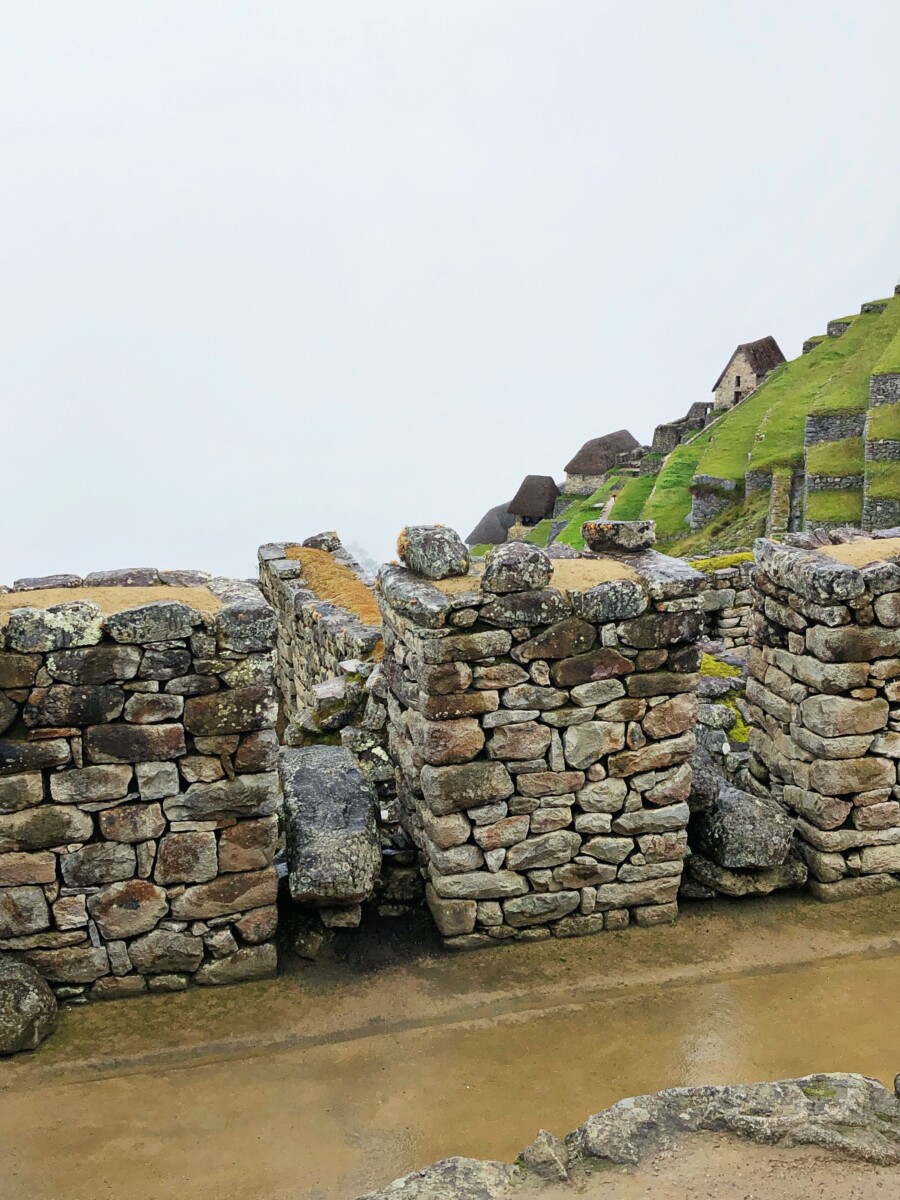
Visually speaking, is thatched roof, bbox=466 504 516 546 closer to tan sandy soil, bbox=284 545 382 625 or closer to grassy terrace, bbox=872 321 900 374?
grassy terrace, bbox=872 321 900 374

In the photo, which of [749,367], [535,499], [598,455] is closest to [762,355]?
[749,367]

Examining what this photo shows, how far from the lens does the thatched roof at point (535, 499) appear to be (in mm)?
65250

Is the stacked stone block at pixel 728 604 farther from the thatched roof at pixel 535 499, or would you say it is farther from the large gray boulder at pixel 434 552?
the thatched roof at pixel 535 499

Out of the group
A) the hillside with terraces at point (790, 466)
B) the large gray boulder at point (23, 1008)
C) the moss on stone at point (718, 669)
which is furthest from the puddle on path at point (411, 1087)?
the hillside with terraces at point (790, 466)

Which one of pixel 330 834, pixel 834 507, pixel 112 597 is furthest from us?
pixel 834 507

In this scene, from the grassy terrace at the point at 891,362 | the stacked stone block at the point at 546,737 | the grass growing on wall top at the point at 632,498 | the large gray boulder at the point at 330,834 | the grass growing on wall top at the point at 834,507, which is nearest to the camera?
the stacked stone block at the point at 546,737

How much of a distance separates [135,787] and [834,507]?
3407cm

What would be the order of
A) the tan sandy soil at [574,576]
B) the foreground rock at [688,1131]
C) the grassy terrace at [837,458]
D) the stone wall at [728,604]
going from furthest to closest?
the grassy terrace at [837,458], the stone wall at [728,604], the tan sandy soil at [574,576], the foreground rock at [688,1131]

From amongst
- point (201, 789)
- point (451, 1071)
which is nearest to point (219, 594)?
point (201, 789)

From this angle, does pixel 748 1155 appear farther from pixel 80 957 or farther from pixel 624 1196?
pixel 80 957

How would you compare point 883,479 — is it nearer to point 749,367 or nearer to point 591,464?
point 591,464

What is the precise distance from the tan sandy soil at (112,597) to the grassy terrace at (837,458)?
116 feet

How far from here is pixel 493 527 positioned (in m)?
68.8

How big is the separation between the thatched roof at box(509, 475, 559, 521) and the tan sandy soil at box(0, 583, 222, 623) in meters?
58.9
